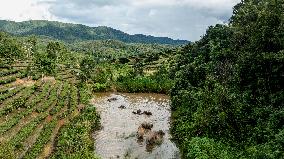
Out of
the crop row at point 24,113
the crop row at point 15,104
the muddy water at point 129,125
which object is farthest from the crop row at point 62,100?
the muddy water at point 129,125

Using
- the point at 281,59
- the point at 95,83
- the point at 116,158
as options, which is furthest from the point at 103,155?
the point at 95,83

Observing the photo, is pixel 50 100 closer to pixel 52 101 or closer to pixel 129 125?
pixel 52 101

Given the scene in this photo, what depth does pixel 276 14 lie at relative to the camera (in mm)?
45500

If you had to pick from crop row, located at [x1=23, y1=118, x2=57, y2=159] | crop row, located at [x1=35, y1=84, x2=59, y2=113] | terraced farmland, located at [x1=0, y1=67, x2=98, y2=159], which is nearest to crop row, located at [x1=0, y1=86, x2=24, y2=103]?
terraced farmland, located at [x1=0, y1=67, x2=98, y2=159]

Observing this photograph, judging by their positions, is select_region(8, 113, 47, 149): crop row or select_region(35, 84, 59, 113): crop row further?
select_region(35, 84, 59, 113): crop row

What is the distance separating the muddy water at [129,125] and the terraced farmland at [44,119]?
99.1 inches

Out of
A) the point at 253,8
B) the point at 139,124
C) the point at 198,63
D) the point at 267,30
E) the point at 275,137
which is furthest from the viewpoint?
the point at 198,63

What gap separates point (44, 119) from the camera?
62312mm

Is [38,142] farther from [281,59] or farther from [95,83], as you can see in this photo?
[95,83]

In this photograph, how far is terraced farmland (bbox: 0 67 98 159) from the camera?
151ft

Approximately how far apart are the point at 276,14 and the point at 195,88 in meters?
25.2

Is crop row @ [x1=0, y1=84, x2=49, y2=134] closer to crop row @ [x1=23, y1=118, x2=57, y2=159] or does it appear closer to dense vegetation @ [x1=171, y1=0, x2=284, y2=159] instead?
crop row @ [x1=23, y1=118, x2=57, y2=159]

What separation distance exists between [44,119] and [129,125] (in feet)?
44.2

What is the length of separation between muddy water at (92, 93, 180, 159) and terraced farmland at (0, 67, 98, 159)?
2.52 m
